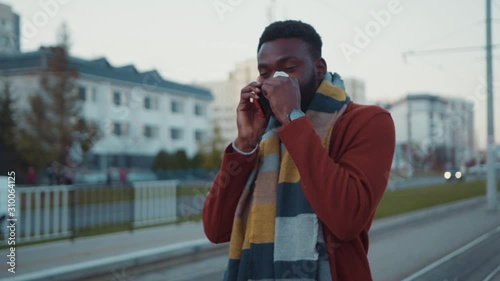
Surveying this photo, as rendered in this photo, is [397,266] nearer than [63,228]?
Yes

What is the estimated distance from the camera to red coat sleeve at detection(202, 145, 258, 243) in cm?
165

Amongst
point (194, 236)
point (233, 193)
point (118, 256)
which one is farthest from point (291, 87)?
point (194, 236)

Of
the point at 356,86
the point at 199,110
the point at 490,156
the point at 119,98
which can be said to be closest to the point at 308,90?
the point at 490,156

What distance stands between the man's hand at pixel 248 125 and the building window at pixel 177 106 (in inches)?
1914

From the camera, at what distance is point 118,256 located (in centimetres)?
812

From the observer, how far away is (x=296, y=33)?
5.10 feet

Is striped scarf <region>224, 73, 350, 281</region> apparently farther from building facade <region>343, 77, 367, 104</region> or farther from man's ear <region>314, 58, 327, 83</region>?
building facade <region>343, 77, 367, 104</region>

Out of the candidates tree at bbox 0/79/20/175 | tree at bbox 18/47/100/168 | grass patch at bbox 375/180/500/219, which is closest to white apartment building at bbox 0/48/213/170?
tree at bbox 18/47/100/168

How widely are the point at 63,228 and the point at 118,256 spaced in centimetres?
261

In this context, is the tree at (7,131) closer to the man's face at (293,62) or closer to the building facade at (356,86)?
the building facade at (356,86)

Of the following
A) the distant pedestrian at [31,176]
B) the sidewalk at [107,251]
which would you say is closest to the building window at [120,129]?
the distant pedestrian at [31,176]

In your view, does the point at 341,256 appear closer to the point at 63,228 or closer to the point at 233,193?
the point at 233,193

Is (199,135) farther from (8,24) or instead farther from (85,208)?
(85,208)

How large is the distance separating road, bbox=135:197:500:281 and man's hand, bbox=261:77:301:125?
1878 mm
